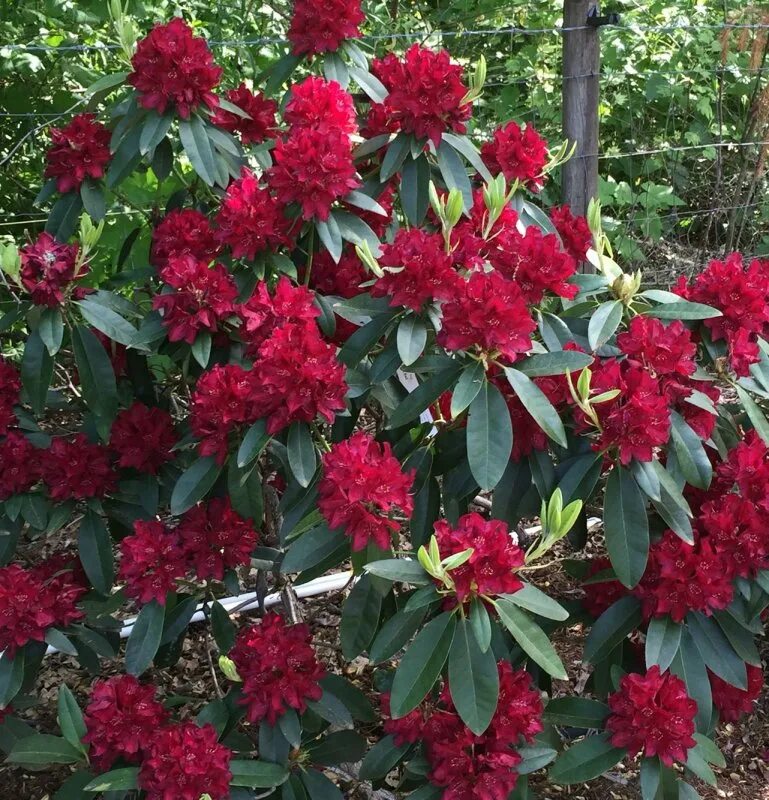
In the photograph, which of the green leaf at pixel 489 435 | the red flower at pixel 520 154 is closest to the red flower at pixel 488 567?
the green leaf at pixel 489 435

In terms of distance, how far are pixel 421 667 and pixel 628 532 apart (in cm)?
39

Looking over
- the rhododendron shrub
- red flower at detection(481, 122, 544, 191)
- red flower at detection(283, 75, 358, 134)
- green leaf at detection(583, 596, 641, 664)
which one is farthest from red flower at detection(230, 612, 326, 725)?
red flower at detection(481, 122, 544, 191)

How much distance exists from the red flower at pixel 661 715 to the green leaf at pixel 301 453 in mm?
599

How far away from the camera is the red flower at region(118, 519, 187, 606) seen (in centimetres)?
172

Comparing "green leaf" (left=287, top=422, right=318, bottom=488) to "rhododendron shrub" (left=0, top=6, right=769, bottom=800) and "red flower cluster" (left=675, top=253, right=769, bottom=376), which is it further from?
"red flower cluster" (left=675, top=253, right=769, bottom=376)

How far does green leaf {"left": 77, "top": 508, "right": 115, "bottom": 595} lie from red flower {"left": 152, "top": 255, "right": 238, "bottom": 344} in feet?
1.47

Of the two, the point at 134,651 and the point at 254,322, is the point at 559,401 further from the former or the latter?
the point at 134,651

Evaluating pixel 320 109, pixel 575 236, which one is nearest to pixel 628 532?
pixel 575 236

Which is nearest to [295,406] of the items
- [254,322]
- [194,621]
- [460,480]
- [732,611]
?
[254,322]

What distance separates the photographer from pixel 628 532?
156 centimetres

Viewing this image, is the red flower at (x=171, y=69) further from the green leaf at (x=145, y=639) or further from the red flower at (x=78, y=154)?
the green leaf at (x=145, y=639)

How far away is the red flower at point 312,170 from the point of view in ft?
5.49

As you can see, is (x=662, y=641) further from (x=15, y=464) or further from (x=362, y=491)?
(x=15, y=464)

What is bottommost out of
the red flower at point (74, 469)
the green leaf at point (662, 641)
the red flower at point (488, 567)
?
the green leaf at point (662, 641)
